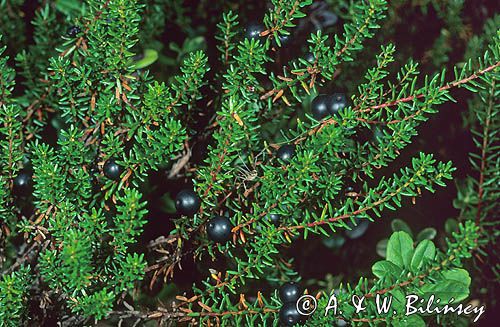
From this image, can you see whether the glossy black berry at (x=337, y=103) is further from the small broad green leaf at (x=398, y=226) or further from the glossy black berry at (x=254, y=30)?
the small broad green leaf at (x=398, y=226)

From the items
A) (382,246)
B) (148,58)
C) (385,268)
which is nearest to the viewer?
(385,268)

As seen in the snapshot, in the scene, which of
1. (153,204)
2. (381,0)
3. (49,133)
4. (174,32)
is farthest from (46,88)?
(381,0)

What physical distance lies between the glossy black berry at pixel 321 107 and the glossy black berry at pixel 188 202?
226 millimetres

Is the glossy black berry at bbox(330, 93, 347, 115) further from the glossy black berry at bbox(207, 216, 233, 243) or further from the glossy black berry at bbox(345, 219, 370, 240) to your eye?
the glossy black berry at bbox(345, 219, 370, 240)

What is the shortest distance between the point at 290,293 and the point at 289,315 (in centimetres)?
5

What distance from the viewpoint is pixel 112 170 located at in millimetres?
881

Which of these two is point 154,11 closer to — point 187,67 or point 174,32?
point 174,32

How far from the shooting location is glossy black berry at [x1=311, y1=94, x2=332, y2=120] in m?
0.96

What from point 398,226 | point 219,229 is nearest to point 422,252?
point 398,226

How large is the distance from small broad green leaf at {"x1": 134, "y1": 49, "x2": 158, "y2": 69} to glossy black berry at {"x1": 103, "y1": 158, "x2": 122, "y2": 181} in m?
0.29

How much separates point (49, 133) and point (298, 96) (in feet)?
1.59

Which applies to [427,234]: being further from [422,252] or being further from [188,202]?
[188,202]

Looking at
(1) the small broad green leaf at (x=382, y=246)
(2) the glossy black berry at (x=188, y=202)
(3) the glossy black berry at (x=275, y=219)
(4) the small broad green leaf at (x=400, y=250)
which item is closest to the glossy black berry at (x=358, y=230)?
(1) the small broad green leaf at (x=382, y=246)

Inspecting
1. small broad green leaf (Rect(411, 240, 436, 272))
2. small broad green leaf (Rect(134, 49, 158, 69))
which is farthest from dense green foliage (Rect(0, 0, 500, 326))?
small broad green leaf (Rect(134, 49, 158, 69))
